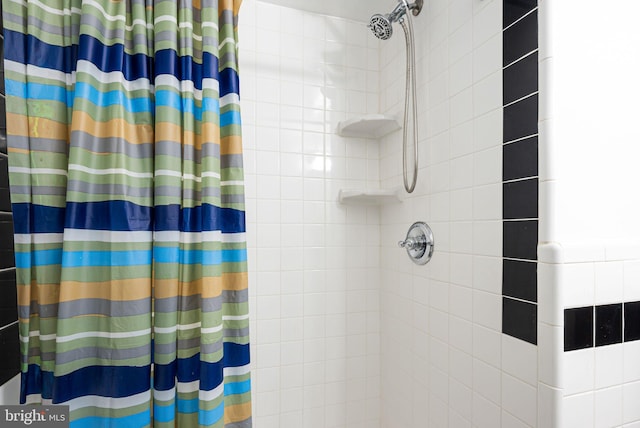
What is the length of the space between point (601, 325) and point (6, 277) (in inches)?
61.4

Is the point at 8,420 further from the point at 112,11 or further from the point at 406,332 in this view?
the point at 406,332

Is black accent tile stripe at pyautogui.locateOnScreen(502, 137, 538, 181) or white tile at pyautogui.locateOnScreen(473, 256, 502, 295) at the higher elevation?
black accent tile stripe at pyautogui.locateOnScreen(502, 137, 538, 181)

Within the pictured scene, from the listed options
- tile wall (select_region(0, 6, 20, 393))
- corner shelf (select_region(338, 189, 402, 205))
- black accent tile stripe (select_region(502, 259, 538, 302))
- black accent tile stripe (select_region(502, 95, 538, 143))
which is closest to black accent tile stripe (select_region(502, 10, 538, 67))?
black accent tile stripe (select_region(502, 95, 538, 143))

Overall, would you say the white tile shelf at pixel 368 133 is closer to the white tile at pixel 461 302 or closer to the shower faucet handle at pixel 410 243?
the shower faucet handle at pixel 410 243

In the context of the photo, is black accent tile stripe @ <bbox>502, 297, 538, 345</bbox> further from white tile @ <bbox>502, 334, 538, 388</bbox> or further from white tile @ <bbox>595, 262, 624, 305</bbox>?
white tile @ <bbox>595, 262, 624, 305</bbox>

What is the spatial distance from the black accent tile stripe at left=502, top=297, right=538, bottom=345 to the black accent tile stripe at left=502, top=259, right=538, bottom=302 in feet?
0.07

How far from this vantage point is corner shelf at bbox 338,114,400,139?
1.44 metres

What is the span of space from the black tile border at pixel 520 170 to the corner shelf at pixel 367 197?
57cm

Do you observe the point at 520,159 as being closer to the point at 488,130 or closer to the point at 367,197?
the point at 488,130

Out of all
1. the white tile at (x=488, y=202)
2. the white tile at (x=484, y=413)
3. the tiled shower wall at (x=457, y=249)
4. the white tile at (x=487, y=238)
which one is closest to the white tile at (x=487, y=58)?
the tiled shower wall at (x=457, y=249)

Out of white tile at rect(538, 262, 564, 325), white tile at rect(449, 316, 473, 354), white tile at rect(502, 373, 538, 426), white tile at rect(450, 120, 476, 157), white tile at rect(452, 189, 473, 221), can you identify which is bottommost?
white tile at rect(502, 373, 538, 426)

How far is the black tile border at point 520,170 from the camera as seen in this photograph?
0.87 m

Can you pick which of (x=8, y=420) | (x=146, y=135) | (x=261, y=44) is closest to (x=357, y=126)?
(x=261, y=44)

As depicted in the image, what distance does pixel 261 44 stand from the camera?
1496 millimetres
